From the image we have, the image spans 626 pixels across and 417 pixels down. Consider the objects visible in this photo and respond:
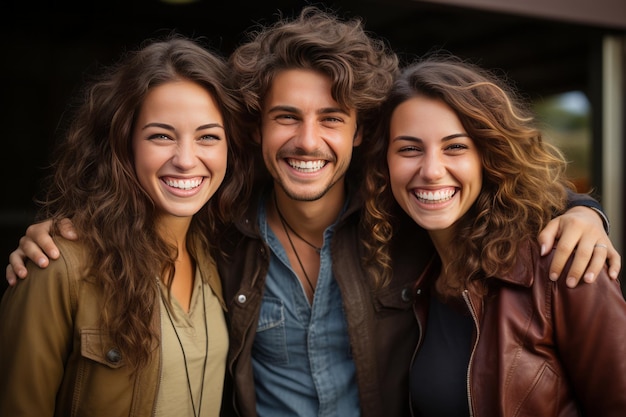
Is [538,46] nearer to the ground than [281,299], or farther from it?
farther from it

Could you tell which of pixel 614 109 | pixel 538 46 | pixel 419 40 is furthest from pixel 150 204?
pixel 538 46

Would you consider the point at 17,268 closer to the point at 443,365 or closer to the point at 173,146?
the point at 173,146

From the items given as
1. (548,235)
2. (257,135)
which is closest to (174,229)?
(257,135)

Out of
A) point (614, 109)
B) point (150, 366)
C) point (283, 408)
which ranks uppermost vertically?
point (614, 109)

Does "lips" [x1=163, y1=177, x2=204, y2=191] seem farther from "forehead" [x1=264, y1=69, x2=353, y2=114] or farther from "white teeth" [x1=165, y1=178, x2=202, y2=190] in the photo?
"forehead" [x1=264, y1=69, x2=353, y2=114]

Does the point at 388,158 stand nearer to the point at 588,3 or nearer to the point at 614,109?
the point at 588,3

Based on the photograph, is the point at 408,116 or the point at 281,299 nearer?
the point at 408,116

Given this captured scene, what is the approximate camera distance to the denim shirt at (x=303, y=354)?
2268 mm

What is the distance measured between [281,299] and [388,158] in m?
0.71

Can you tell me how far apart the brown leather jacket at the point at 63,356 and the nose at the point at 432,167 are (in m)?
1.08

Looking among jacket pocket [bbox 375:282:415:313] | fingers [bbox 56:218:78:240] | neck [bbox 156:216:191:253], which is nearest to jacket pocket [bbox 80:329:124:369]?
fingers [bbox 56:218:78:240]

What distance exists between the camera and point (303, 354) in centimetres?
229

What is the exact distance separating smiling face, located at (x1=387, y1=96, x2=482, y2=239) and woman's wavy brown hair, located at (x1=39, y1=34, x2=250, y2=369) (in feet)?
2.19

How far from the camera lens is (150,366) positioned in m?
1.95
